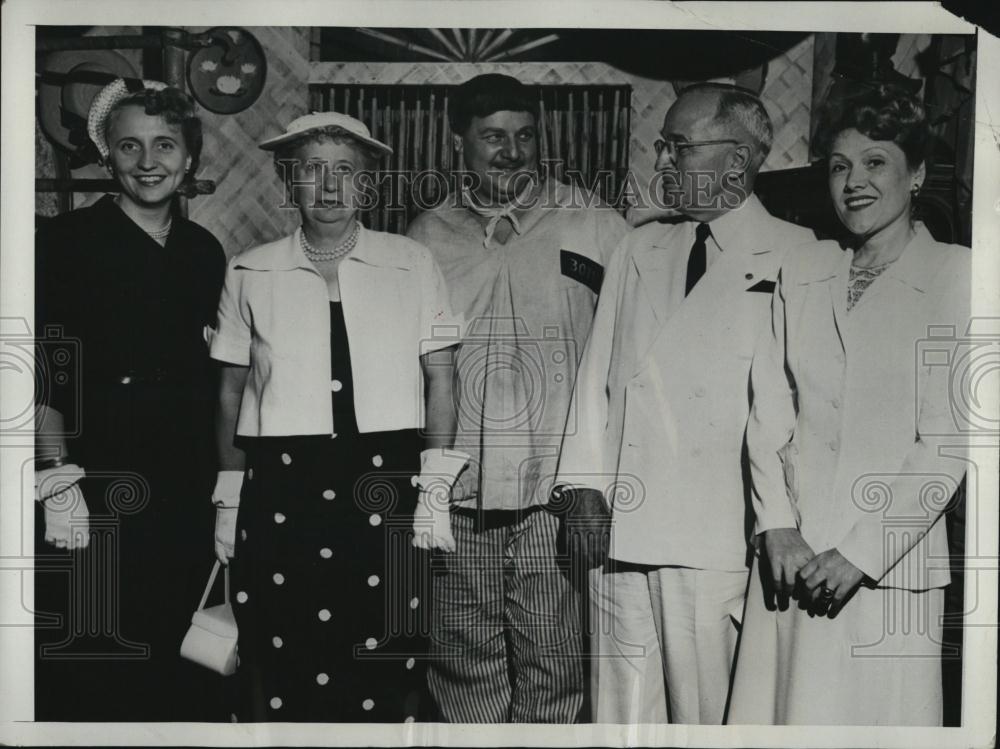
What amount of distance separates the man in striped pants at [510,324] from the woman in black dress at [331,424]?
7cm

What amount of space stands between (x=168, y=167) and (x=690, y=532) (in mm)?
1785

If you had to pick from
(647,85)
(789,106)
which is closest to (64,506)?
(647,85)

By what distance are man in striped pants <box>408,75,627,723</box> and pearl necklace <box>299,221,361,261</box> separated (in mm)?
171

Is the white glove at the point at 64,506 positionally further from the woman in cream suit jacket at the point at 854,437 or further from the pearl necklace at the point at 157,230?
the woman in cream suit jacket at the point at 854,437

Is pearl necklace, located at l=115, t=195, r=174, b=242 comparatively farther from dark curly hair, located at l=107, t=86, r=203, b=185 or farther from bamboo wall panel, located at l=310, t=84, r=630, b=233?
bamboo wall panel, located at l=310, t=84, r=630, b=233

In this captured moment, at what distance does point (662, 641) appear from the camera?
9.00 ft

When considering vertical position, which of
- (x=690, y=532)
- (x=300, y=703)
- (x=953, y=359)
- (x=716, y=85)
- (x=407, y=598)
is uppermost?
(x=716, y=85)

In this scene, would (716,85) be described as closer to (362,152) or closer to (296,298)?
(362,152)

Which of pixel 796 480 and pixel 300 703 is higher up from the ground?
pixel 796 480

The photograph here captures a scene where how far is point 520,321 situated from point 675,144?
25.8 inches

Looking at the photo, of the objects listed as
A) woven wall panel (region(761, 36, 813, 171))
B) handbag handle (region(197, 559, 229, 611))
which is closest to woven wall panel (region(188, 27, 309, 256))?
handbag handle (region(197, 559, 229, 611))

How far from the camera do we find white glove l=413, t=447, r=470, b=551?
2.73m

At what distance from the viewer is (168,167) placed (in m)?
2.76

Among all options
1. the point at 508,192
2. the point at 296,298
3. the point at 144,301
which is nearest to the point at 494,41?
the point at 508,192
